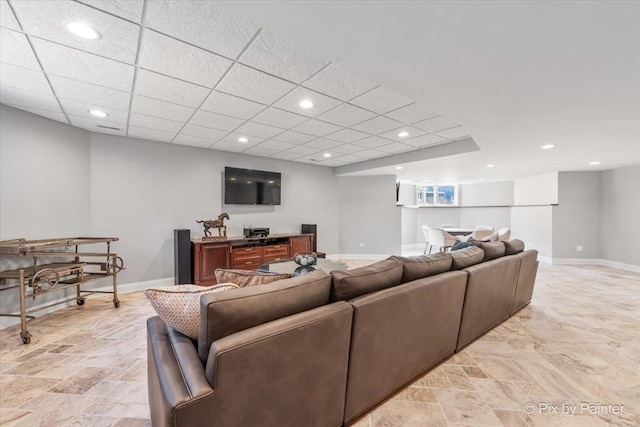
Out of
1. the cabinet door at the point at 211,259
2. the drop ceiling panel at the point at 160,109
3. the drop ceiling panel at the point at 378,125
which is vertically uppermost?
the drop ceiling panel at the point at 160,109

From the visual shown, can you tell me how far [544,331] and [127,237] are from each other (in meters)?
5.64

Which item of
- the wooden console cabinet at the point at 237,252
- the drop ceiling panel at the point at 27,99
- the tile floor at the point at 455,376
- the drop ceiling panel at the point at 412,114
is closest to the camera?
the tile floor at the point at 455,376

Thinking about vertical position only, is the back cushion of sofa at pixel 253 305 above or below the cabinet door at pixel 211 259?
above

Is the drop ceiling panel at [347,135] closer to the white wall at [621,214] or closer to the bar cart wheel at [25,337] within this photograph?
the bar cart wheel at [25,337]

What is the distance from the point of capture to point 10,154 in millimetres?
3008

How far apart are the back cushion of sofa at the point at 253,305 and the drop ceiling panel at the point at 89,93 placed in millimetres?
2664

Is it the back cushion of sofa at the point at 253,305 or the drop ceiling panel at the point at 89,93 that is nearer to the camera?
the back cushion of sofa at the point at 253,305

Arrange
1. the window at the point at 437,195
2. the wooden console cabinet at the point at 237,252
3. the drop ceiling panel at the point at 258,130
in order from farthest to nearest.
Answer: the window at the point at 437,195 → the wooden console cabinet at the point at 237,252 → the drop ceiling panel at the point at 258,130

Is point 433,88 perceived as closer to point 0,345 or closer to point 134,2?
point 134,2

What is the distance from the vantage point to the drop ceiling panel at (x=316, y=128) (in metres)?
3.59

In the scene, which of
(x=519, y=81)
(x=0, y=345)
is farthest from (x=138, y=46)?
(x=0, y=345)

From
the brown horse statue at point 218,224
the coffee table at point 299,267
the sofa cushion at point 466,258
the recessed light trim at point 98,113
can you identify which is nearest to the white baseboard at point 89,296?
the brown horse statue at point 218,224

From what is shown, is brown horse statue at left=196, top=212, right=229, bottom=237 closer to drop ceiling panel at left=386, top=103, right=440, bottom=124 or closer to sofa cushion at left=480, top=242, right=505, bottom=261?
drop ceiling panel at left=386, top=103, right=440, bottom=124

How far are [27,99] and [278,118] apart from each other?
103 inches
